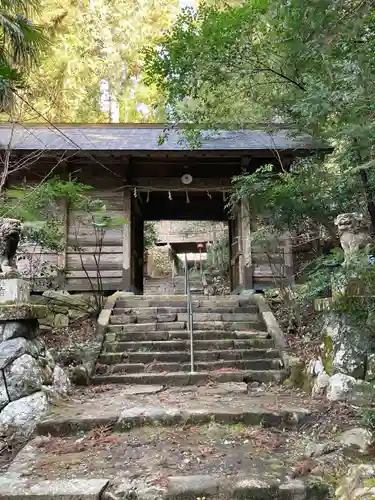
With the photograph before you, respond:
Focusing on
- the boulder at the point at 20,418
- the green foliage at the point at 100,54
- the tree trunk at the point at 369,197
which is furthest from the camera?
the green foliage at the point at 100,54

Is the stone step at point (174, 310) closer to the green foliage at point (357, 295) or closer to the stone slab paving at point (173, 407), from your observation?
the stone slab paving at point (173, 407)

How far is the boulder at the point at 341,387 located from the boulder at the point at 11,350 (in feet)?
9.80

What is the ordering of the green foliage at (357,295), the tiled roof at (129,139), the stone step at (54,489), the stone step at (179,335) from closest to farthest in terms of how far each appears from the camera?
the stone step at (54,489) < the green foliage at (357,295) < the stone step at (179,335) < the tiled roof at (129,139)

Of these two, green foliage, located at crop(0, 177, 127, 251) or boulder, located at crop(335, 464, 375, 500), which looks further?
green foliage, located at crop(0, 177, 127, 251)

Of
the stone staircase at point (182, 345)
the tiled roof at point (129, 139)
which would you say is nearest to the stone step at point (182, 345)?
the stone staircase at point (182, 345)

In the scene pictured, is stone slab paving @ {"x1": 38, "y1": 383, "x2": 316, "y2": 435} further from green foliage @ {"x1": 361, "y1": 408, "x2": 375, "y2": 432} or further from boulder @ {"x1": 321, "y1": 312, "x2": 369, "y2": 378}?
green foliage @ {"x1": 361, "y1": 408, "x2": 375, "y2": 432}

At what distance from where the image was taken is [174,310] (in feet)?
23.1

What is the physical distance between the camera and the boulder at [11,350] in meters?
3.82

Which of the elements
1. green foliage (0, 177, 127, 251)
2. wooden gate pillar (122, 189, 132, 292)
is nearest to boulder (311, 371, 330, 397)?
green foliage (0, 177, 127, 251)

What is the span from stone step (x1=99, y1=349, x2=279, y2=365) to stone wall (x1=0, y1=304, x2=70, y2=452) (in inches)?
54.5

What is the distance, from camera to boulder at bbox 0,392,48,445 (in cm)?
360

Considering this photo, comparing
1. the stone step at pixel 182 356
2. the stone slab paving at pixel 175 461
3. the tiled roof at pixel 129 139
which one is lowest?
the stone slab paving at pixel 175 461

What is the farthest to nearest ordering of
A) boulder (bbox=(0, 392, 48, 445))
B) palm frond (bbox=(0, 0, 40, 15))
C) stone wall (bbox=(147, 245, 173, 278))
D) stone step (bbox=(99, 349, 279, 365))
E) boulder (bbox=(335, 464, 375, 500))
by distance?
stone wall (bbox=(147, 245, 173, 278)) → stone step (bbox=(99, 349, 279, 365)) → palm frond (bbox=(0, 0, 40, 15)) → boulder (bbox=(0, 392, 48, 445)) → boulder (bbox=(335, 464, 375, 500))

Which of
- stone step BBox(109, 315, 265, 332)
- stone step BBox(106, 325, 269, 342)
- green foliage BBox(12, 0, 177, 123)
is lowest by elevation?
stone step BBox(106, 325, 269, 342)
